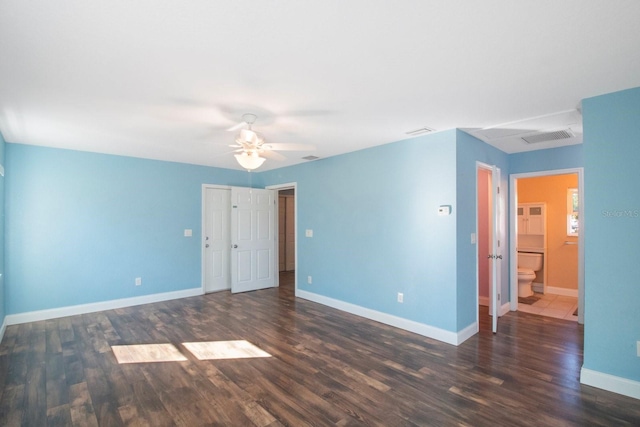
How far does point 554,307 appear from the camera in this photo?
4.71m

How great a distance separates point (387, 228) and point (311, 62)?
2.59 m

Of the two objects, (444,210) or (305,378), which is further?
(444,210)

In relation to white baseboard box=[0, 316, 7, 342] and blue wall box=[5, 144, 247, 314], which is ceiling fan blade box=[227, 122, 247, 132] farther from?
white baseboard box=[0, 316, 7, 342]

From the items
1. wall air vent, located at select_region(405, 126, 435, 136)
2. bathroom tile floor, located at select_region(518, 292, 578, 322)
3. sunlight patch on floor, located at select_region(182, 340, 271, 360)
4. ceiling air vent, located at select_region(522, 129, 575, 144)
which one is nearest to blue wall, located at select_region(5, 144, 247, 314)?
sunlight patch on floor, located at select_region(182, 340, 271, 360)

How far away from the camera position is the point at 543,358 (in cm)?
301

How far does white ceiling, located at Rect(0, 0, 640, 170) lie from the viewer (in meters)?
1.51

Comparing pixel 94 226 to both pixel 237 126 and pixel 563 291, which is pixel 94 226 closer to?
pixel 237 126

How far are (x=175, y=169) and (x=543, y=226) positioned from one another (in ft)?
22.2

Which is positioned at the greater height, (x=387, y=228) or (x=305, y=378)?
(x=387, y=228)

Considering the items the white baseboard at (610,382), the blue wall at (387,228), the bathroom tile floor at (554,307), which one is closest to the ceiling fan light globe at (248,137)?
the blue wall at (387,228)

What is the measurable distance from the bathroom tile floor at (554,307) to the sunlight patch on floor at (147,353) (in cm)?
486

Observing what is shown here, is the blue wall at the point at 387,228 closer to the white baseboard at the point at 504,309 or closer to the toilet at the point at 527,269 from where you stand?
the white baseboard at the point at 504,309

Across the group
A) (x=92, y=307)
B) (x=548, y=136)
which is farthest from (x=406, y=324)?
(x=92, y=307)

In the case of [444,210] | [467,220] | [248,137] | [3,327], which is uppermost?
[248,137]
